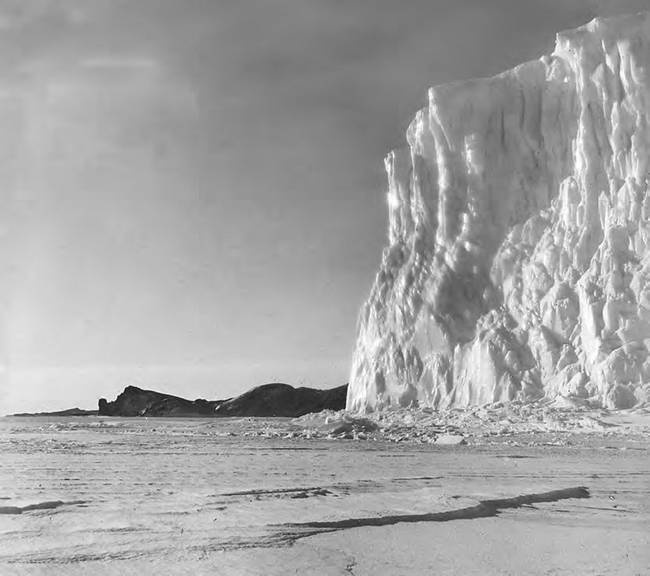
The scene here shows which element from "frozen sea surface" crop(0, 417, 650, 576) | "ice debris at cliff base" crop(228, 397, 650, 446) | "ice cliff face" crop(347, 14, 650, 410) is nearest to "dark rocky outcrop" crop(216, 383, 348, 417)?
"ice cliff face" crop(347, 14, 650, 410)

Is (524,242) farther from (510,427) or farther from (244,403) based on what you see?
(244,403)

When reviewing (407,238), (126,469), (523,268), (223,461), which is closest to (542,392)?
(523,268)

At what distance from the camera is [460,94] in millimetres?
34406

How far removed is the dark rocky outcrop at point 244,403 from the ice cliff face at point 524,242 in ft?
141

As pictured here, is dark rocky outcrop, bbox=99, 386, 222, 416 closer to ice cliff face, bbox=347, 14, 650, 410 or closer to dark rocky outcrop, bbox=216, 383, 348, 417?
dark rocky outcrop, bbox=216, 383, 348, 417

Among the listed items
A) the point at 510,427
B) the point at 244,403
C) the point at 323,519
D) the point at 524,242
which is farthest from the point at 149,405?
the point at 323,519

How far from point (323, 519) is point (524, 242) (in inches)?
1076

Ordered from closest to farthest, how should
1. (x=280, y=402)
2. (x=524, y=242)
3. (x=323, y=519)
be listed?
(x=323, y=519) < (x=524, y=242) < (x=280, y=402)

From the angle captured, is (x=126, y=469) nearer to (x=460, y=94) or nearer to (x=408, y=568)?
(x=408, y=568)

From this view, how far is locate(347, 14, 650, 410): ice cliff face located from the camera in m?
25.8

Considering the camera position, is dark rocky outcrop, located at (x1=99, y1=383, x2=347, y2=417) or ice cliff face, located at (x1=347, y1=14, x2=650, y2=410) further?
dark rocky outcrop, located at (x1=99, y1=383, x2=347, y2=417)

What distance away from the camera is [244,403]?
267 ft

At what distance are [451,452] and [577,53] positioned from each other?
23.0m

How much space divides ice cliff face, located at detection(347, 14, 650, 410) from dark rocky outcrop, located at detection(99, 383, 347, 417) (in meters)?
43.1
